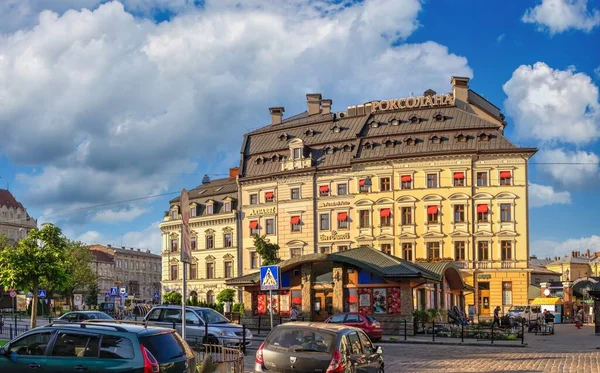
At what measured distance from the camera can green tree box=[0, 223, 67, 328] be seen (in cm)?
3441

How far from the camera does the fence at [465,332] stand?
37.4 metres

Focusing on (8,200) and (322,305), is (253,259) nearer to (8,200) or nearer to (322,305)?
(322,305)

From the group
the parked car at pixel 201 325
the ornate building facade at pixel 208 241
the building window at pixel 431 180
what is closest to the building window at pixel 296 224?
the ornate building facade at pixel 208 241

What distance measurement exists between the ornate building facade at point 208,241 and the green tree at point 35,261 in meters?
43.1

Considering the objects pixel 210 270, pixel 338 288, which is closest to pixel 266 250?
A: pixel 210 270

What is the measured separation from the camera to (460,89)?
2822 inches

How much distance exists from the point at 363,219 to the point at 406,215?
413 centimetres

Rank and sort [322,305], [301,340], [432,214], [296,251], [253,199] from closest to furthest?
[301,340] < [322,305] < [432,214] < [296,251] < [253,199]

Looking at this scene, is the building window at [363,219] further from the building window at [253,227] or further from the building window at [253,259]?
the building window at [253,259]

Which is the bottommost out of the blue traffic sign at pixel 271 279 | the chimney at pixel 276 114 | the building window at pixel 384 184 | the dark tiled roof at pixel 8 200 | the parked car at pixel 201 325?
the parked car at pixel 201 325

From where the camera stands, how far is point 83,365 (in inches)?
522

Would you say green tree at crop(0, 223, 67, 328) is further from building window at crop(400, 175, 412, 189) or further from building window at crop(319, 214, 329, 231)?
building window at crop(319, 214, 329, 231)

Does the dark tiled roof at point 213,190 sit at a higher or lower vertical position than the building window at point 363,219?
higher

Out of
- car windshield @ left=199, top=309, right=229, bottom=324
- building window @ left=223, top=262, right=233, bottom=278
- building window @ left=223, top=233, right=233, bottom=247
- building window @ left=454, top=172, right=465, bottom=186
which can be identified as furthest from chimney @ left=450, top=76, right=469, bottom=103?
car windshield @ left=199, top=309, right=229, bottom=324
